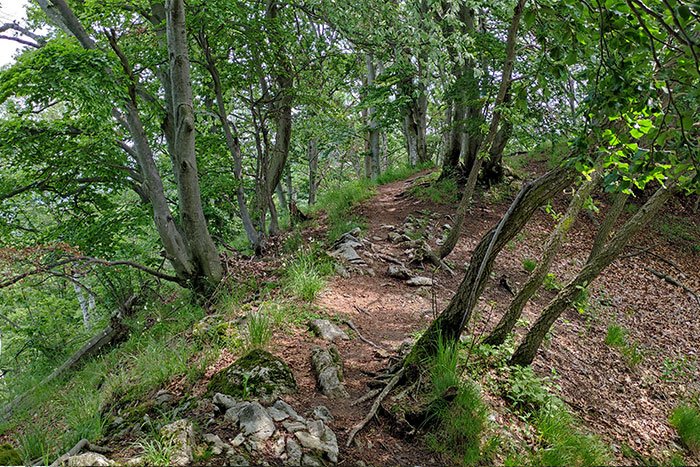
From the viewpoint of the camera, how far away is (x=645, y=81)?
1.57 m

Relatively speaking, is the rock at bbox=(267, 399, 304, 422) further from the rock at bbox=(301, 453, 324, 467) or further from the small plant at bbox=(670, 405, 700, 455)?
the small plant at bbox=(670, 405, 700, 455)

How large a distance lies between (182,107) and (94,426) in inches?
140

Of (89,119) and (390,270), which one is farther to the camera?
(390,270)

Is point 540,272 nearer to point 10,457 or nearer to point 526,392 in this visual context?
point 526,392

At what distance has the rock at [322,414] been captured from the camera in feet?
9.05

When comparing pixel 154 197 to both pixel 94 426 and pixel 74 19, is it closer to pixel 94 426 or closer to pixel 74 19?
pixel 74 19

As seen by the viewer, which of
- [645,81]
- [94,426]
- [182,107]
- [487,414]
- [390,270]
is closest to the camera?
[645,81]

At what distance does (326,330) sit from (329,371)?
81 cm

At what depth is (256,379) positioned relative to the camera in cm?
296

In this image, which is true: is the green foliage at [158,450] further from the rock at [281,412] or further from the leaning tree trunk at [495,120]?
the leaning tree trunk at [495,120]

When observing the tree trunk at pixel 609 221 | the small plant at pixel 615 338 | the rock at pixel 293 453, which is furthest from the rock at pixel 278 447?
the tree trunk at pixel 609 221

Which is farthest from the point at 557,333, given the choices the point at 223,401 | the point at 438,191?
the point at 438,191

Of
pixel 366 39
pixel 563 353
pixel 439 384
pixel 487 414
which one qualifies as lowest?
pixel 563 353

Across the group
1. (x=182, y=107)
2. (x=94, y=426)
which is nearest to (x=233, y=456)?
(x=94, y=426)
